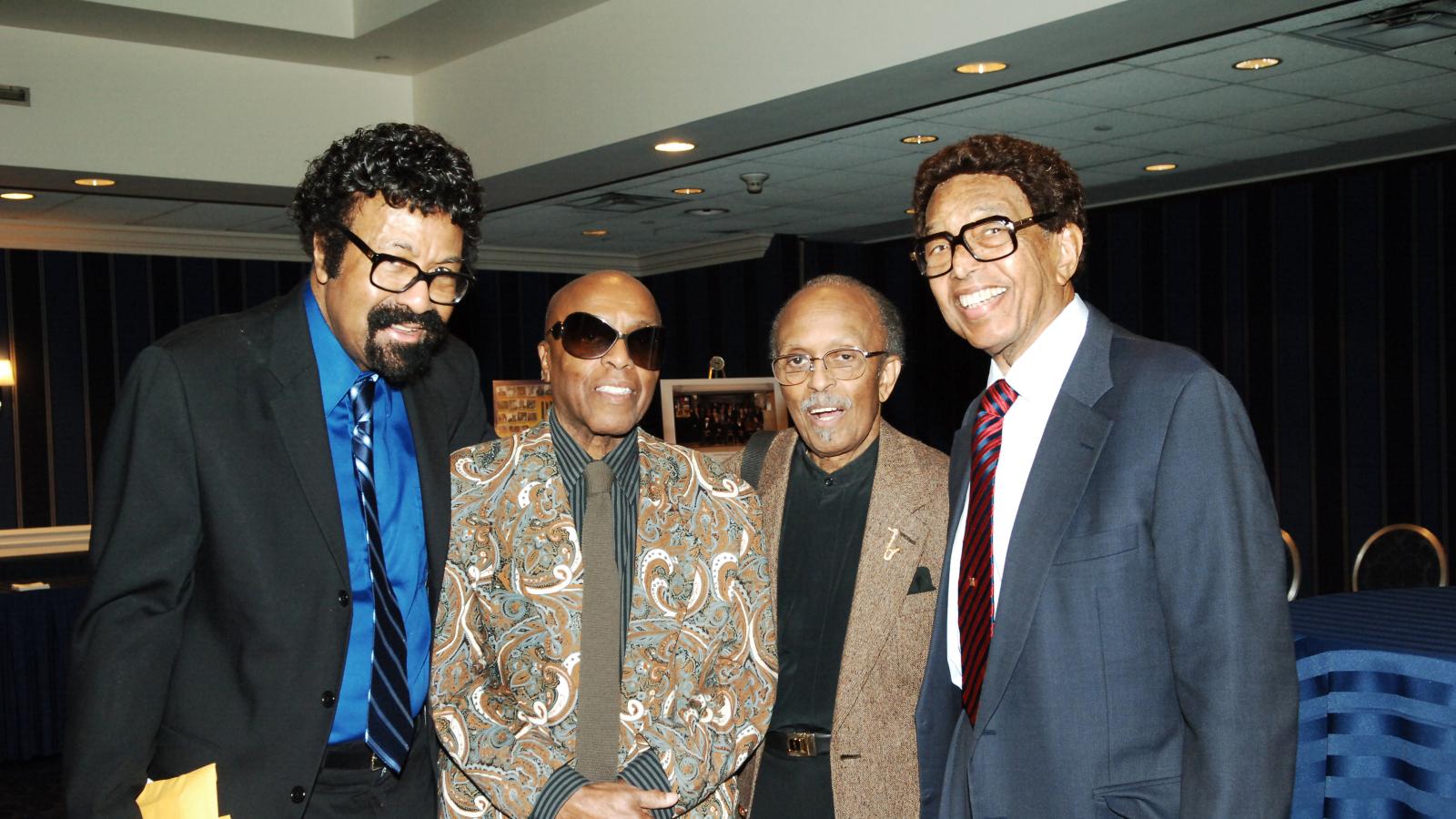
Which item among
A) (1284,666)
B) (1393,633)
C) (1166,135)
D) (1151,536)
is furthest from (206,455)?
(1166,135)

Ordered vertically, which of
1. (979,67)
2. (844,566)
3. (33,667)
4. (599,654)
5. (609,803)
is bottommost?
(33,667)

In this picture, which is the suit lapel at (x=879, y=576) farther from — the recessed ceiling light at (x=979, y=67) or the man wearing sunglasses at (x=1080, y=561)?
the recessed ceiling light at (x=979, y=67)

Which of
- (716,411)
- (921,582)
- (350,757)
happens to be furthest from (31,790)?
(921,582)

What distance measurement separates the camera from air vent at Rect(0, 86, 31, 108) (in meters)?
6.29

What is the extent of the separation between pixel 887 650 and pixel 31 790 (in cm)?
608

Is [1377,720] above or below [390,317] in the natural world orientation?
below

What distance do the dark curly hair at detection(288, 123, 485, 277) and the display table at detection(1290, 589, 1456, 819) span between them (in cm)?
174

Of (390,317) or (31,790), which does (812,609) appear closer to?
(390,317)

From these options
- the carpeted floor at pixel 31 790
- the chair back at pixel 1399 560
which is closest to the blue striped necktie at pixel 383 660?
the carpeted floor at pixel 31 790

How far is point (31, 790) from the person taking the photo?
638cm

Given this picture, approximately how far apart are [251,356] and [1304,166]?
815 cm

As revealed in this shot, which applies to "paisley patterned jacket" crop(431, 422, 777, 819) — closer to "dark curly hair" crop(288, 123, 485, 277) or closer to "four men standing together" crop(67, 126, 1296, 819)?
"four men standing together" crop(67, 126, 1296, 819)

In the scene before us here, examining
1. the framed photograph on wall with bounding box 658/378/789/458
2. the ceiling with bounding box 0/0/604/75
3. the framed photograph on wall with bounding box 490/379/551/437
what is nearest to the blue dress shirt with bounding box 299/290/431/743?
the framed photograph on wall with bounding box 658/378/789/458

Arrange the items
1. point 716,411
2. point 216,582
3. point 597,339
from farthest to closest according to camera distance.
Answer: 1. point 716,411
2. point 597,339
3. point 216,582
